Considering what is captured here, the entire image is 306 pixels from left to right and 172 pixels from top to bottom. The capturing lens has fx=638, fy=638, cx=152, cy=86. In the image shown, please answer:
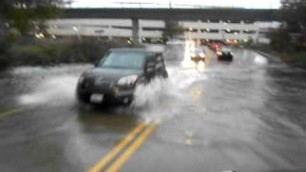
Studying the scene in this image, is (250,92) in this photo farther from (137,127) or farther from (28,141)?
(28,141)

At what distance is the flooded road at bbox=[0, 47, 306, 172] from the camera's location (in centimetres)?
956

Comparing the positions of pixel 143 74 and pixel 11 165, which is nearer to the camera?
pixel 11 165

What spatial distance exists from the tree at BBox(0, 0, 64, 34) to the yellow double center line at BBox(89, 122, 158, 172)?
13457 mm

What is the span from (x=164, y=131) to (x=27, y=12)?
1490 centimetres

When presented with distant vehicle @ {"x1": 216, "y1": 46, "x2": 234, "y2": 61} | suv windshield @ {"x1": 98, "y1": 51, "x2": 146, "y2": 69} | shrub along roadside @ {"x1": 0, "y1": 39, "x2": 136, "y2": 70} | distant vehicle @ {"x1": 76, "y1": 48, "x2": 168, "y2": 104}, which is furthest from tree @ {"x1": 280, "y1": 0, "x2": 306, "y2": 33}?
distant vehicle @ {"x1": 76, "y1": 48, "x2": 168, "y2": 104}

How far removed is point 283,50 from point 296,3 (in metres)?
16.0

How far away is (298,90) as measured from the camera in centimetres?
2550

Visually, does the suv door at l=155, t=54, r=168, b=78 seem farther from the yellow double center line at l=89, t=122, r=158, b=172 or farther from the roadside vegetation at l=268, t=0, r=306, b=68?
the roadside vegetation at l=268, t=0, r=306, b=68

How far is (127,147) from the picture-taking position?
10742mm

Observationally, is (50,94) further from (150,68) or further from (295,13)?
(295,13)

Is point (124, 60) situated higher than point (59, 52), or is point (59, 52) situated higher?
point (124, 60)

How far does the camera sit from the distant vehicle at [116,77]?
1605 cm

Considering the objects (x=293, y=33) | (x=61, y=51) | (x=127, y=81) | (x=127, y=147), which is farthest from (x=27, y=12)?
(x=293, y=33)

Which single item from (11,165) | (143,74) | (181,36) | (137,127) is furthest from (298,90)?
(181,36)
